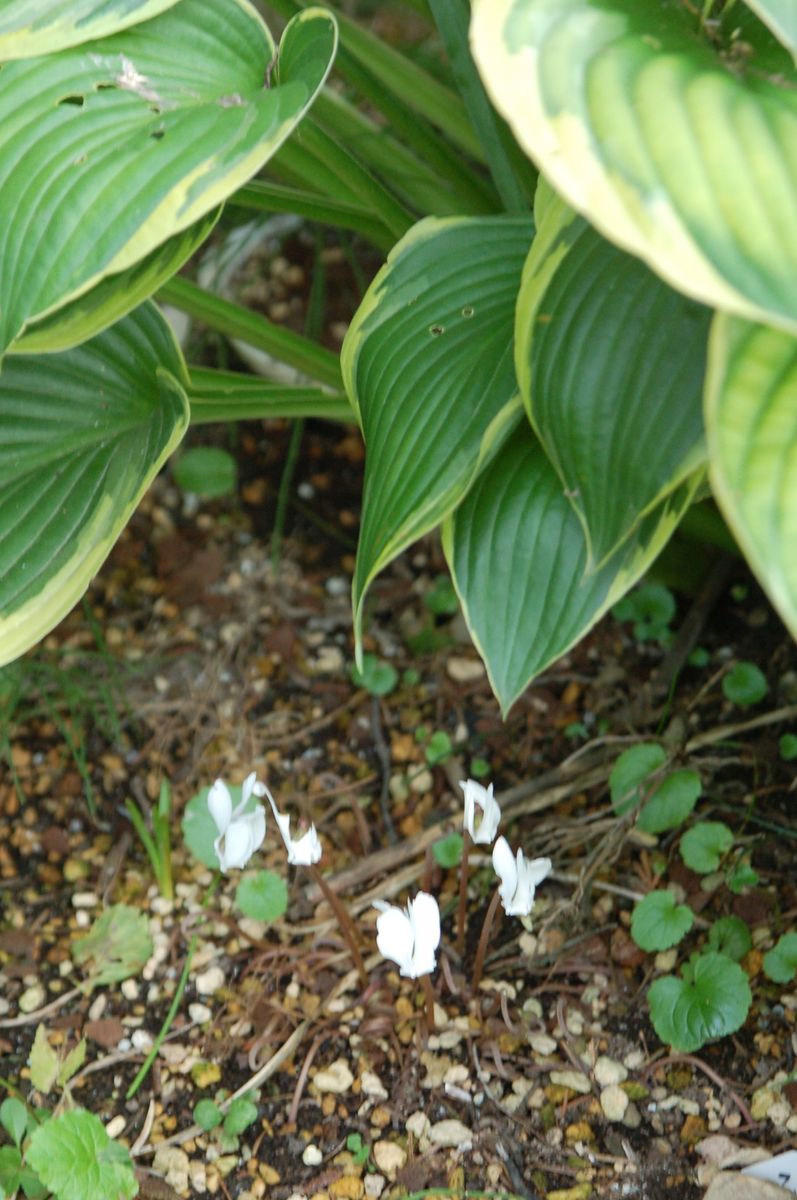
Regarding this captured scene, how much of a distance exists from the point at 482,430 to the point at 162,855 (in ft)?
1.90

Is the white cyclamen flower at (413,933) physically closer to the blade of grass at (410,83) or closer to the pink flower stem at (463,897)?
the pink flower stem at (463,897)

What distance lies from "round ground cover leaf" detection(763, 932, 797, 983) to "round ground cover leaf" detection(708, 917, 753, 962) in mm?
27

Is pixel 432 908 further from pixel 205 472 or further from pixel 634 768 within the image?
pixel 205 472

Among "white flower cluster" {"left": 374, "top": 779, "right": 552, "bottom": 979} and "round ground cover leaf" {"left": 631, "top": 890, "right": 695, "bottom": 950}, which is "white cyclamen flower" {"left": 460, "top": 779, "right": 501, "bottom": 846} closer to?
"white flower cluster" {"left": 374, "top": 779, "right": 552, "bottom": 979}

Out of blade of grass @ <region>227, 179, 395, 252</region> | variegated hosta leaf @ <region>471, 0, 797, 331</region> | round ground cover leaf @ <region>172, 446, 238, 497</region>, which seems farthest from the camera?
round ground cover leaf @ <region>172, 446, 238, 497</region>

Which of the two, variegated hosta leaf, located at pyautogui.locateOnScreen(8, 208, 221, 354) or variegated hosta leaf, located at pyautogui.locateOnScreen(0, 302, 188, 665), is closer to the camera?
variegated hosta leaf, located at pyautogui.locateOnScreen(8, 208, 221, 354)

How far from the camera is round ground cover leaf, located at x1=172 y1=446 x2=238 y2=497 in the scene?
5.27ft

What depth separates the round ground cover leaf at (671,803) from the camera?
1.17 m

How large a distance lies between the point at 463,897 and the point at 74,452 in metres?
0.54

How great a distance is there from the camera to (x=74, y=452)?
1114mm

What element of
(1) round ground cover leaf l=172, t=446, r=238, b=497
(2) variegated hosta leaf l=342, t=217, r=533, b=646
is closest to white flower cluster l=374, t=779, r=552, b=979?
(2) variegated hosta leaf l=342, t=217, r=533, b=646

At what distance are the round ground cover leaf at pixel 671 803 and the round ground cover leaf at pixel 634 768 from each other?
0.07 ft

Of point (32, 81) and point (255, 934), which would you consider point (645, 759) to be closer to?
point (255, 934)

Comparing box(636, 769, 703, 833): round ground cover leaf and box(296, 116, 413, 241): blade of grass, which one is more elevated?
box(296, 116, 413, 241): blade of grass
